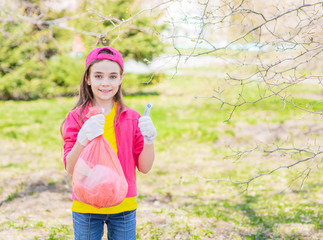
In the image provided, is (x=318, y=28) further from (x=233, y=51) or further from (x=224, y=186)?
(x=224, y=186)

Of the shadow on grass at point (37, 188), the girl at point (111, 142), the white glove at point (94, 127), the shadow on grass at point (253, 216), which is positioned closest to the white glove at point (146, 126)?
the girl at point (111, 142)

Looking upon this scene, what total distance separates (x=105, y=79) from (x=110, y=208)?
28.6 inches

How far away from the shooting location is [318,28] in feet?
12.1

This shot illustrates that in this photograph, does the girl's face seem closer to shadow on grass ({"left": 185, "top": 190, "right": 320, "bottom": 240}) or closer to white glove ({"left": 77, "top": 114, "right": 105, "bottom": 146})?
white glove ({"left": 77, "top": 114, "right": 105, "bottom": 146})

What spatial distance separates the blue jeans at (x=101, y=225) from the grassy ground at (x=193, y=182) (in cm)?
134

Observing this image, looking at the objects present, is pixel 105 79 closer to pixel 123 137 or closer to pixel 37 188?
pixel 123 137

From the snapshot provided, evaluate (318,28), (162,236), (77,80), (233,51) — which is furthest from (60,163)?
(77,80)

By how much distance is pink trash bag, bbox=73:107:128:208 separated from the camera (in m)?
1.99

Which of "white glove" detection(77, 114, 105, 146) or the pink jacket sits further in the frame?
the pink jacket

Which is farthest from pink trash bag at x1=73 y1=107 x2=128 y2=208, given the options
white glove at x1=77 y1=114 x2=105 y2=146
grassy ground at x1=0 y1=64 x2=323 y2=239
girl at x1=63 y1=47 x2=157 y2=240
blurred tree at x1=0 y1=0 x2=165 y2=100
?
blurred tree at x1=0 y1=0 x2=165 y2=100

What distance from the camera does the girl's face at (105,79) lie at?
2242 mm

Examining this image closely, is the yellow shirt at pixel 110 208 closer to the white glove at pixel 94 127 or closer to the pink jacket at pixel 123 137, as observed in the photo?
the pink jacket at pixel 123 137

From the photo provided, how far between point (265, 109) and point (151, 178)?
6.27 m

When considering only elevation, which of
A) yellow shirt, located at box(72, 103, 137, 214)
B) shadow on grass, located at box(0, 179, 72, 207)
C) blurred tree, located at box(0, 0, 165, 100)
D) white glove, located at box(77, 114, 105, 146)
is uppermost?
blurred tree, located at box(0, 0, 165, 100)
